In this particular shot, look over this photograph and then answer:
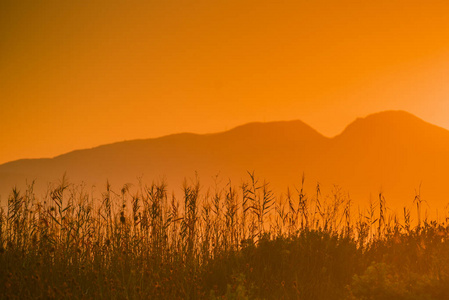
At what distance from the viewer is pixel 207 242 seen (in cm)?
850

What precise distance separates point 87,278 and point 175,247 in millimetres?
1959

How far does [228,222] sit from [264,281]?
173 centimetres

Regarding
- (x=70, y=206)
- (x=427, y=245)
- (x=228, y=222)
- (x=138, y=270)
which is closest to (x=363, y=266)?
(x=427, y=245)

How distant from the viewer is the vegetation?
6980 mm

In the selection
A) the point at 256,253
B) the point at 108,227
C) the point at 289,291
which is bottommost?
the point at 289,291

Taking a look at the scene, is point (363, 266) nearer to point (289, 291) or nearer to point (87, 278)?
point (289, 291)

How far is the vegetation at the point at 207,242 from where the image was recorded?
698 cm

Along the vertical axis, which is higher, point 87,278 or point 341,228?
point 341,228

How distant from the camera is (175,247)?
8.36m

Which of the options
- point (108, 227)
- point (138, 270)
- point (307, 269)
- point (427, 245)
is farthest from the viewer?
point (427, 245)

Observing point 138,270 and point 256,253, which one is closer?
point 138,270

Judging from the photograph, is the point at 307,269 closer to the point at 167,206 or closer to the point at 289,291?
the point at 289,291

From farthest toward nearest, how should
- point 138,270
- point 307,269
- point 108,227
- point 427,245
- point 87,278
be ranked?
point 427,245 → point 108,227 → point 307,269 → point 138,270 → point 87,278

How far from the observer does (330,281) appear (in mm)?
7512
